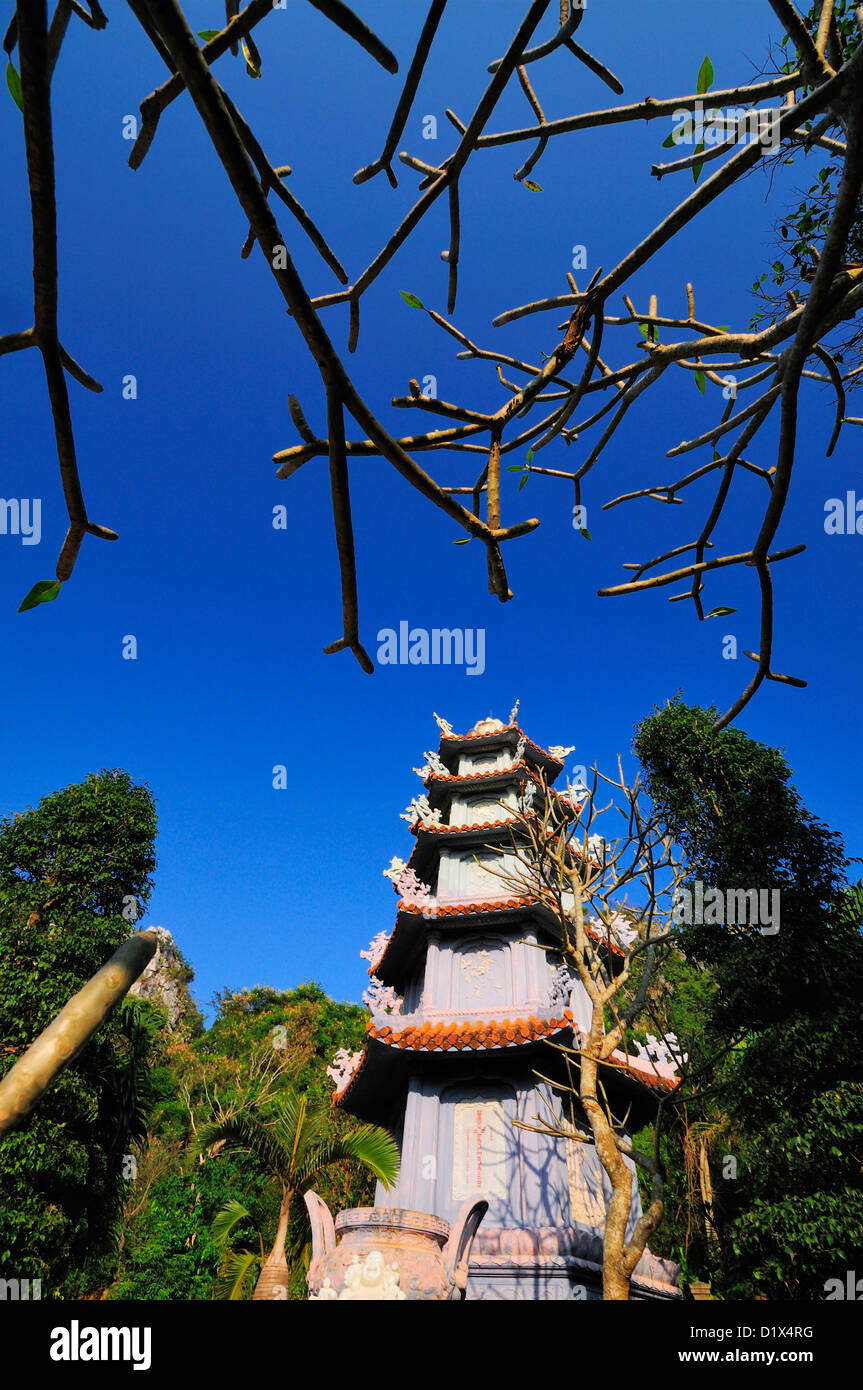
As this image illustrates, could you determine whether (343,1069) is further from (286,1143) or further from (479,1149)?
(479,1149)

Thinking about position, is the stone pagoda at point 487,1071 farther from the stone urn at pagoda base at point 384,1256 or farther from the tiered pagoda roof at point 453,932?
the stone urn at pagoda base at point 384,1256

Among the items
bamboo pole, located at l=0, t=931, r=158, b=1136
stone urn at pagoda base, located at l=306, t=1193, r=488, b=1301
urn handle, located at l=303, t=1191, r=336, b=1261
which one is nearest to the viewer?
bamboo pole, located at l=0, t=931, r=158, b=1136

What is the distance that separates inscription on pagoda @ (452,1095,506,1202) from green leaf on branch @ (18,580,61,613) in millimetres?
11232

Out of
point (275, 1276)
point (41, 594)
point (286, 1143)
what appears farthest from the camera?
point (286, 1143)

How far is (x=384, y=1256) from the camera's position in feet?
20.7

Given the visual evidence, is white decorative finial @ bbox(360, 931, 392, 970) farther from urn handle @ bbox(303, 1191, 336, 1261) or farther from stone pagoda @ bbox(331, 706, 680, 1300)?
urn handle @ bbox(303, 1191, 336, 1261)

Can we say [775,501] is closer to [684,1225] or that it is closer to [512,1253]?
[512,1253]

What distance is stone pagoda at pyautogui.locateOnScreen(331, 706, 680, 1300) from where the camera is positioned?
9.08 meters

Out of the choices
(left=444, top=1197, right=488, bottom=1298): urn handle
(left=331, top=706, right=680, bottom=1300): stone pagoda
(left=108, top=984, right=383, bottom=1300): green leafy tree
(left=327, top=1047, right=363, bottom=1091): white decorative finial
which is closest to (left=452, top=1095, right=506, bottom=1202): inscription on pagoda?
(left=331, top=706, right=680, bottom=1300): stone pagoda

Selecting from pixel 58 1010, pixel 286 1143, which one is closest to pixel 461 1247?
pixel 286 1143

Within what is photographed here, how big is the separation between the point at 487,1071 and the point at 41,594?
453 inches

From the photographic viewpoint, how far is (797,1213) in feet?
25.5

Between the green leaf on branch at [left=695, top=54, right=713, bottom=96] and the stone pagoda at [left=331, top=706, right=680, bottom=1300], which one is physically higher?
the green leaf on branch at [left=695, top=54, right=713, bottom=96]
